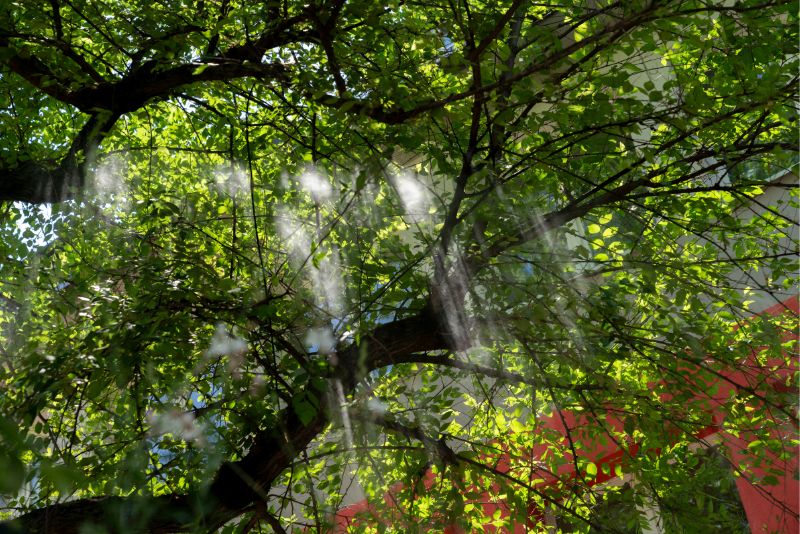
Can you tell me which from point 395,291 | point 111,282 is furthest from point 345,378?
point 111,282

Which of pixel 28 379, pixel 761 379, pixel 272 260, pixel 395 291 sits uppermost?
Result: pixel 272 260

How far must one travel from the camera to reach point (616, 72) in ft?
10.1

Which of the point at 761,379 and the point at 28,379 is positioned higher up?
the point at 28,379

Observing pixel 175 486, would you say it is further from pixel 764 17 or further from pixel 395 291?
pixel 764 17

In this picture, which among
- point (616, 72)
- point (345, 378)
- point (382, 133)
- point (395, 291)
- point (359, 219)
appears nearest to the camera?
point (616, 72)

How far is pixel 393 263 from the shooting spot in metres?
4.71

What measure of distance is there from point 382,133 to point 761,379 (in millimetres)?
2470

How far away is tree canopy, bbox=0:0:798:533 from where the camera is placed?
310 centimetres

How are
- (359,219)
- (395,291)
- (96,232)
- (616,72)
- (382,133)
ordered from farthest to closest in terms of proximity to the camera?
(96,232), (359,219), (382,133), (395,291), (616,72)

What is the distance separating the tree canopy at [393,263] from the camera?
3104mm

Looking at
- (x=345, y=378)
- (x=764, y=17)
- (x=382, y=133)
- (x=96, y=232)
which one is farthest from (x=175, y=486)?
(x=764, y=17)

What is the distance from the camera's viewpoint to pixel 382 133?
163 inches

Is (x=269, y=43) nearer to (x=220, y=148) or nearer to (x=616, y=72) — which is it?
(x=220, y=148)

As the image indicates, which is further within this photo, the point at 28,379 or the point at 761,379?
the point at 761,379
